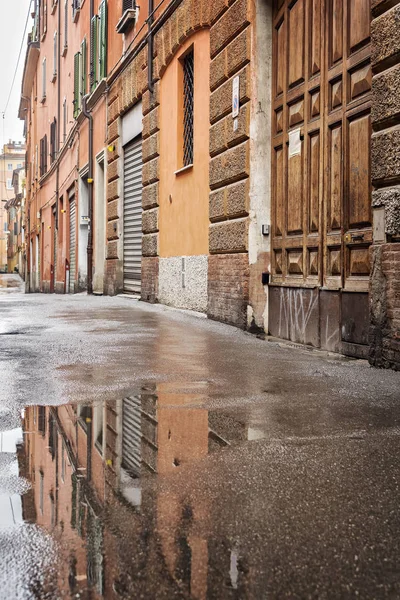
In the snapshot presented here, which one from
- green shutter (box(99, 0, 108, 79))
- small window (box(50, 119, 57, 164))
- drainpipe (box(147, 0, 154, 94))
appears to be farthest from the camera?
small window (box(50, 119, 57, 164))

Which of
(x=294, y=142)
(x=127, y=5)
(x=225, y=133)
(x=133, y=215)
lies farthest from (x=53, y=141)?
(x=294, y=142)

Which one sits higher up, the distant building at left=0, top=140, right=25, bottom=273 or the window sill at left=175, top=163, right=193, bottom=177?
the distant building at left=0, top=140, right=25, bottom=273

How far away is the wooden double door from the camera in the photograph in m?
6.24

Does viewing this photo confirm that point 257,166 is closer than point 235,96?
Yes

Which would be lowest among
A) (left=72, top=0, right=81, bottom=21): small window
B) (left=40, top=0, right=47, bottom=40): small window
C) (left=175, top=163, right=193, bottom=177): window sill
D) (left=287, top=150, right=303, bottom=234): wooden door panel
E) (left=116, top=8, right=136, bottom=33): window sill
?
(left=287, top=150, right=303, bottom=234): wooden door panel

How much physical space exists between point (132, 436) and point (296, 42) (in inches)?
211

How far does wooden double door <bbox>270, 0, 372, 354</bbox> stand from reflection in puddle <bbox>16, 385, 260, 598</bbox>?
8.88 feet

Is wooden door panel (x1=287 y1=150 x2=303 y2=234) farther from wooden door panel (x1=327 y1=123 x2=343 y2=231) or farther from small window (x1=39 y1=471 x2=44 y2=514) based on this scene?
small window (x1=39 y1=471 x2=44 y2=514)

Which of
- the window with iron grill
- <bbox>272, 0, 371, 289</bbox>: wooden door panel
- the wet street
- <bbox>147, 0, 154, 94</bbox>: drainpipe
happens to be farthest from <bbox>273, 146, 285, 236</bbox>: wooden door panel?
<bbox>147, 0, 154, 94</bbox>: drainpipe

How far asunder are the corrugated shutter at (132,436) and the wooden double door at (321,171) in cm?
256

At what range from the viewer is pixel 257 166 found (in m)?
8.22

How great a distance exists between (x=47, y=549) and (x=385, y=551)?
35.7 inches

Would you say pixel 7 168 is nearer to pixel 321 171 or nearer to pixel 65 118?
pixel 65 118

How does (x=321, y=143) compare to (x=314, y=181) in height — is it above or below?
above
